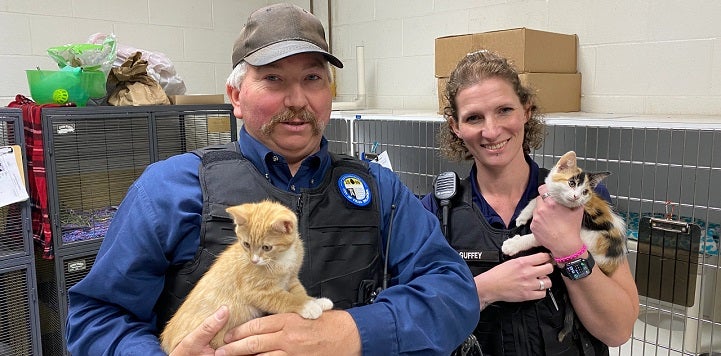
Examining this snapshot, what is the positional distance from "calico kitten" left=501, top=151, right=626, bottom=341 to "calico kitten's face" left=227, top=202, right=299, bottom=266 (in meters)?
0.80

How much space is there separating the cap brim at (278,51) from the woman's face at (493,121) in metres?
0.60

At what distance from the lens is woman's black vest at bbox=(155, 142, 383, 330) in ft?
3.54

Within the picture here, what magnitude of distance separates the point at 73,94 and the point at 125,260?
2270mm

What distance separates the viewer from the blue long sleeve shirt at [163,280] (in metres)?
1.02

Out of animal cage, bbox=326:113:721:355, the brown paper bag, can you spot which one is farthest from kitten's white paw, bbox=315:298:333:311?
the brown paper bag

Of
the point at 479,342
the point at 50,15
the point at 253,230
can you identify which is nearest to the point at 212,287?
the point at 253,230

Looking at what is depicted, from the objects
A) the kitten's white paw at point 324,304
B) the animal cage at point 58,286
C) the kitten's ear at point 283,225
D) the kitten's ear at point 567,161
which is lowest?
the animal cage at point 58,286

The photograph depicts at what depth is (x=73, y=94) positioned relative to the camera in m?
2.88

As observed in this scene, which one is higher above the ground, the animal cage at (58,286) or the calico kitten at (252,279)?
the calico kitten at (252,279)

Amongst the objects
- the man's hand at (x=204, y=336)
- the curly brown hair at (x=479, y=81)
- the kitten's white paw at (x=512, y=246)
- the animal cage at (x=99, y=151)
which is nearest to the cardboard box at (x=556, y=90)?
the curly brown hair at (x=479, y=81)

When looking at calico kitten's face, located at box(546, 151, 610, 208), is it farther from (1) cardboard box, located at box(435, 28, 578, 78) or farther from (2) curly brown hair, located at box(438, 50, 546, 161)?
(1) cardboard box, located at box(435, 28, 578, 78)

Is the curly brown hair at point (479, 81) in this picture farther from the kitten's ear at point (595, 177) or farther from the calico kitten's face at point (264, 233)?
the calico kitten's face at point (264, 233)

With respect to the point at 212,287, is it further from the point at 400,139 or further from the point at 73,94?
the point at 73,94

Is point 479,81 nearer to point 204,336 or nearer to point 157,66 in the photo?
point 204,336
